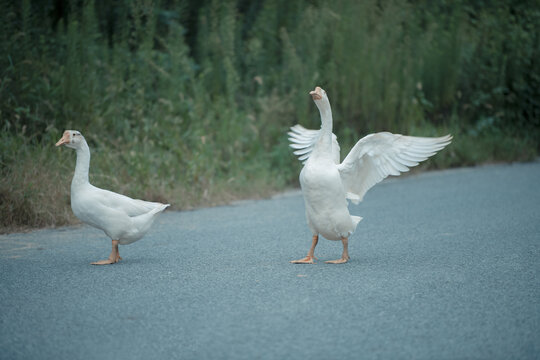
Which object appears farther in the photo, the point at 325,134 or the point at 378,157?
the point at 378,157

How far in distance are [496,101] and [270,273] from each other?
10407 mm

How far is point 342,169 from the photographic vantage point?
16.9 ft

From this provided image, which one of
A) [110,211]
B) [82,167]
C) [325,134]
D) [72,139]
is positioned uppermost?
[325,134]

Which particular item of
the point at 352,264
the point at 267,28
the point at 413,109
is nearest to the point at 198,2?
the point at 267,28

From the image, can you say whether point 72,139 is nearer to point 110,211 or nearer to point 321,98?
point 110,211

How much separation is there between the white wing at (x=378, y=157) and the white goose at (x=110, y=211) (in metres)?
1.79

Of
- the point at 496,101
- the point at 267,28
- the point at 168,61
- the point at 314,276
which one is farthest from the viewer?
the point at 496,101

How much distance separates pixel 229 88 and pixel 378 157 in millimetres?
5493

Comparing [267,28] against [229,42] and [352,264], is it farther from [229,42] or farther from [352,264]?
[352,264]

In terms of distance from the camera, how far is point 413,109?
11.7 metres

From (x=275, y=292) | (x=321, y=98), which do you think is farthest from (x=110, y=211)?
(x=321, y=98)

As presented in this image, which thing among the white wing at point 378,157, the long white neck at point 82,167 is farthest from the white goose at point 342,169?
the long white neck at point 82,167

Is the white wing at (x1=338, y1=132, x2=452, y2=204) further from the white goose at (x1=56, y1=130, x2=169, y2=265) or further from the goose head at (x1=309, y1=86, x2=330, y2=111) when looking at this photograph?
the white goose at (x1=56, y1=130, x2=169, y2=265)

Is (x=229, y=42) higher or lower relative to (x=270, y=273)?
higher
